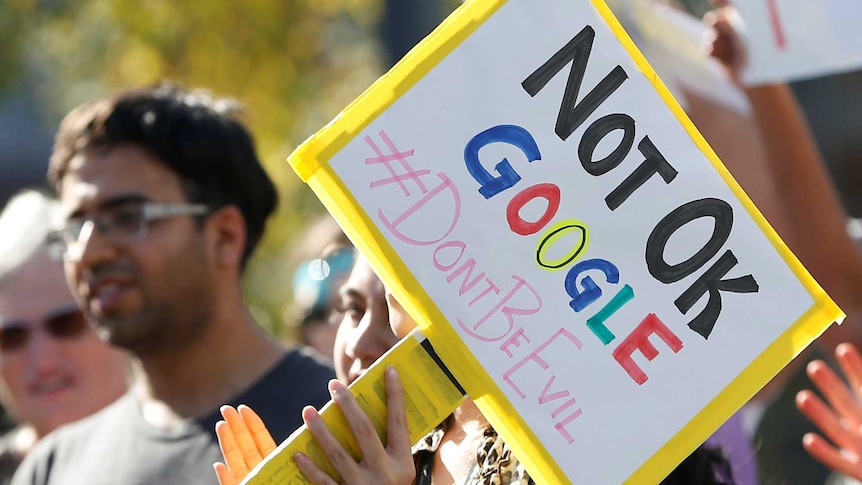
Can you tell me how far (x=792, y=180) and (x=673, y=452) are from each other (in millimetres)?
1490

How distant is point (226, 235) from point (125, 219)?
26 cm

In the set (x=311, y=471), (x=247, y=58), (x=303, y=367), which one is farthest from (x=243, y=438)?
(x=247, y=58)

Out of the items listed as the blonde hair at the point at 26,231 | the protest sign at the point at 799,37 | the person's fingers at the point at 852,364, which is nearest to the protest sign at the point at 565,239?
the person's fingers at the point at 852,364

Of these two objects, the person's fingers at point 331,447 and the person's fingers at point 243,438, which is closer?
the person's fingers at point 331,447

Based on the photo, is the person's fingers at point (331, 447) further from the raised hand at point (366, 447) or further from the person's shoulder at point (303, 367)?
the person's shoulder at point (303, 367)

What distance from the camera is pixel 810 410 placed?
2.38 meters

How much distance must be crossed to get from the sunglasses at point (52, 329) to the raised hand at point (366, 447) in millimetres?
2218

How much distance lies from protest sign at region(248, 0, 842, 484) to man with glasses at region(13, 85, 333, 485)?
1113 millimetres

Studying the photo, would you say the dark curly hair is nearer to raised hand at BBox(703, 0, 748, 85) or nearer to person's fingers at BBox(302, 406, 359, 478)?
raised hand at BBox(703, 0, 748, 85)

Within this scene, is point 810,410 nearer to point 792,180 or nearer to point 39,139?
point 792,180

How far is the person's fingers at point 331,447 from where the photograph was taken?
70.6 inches

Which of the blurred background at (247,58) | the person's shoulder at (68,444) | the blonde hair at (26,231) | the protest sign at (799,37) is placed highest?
the blurred background at (247,58)

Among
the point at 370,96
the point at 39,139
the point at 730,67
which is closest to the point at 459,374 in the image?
the point at 370,96

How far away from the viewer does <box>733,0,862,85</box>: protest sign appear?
9.21 ft
